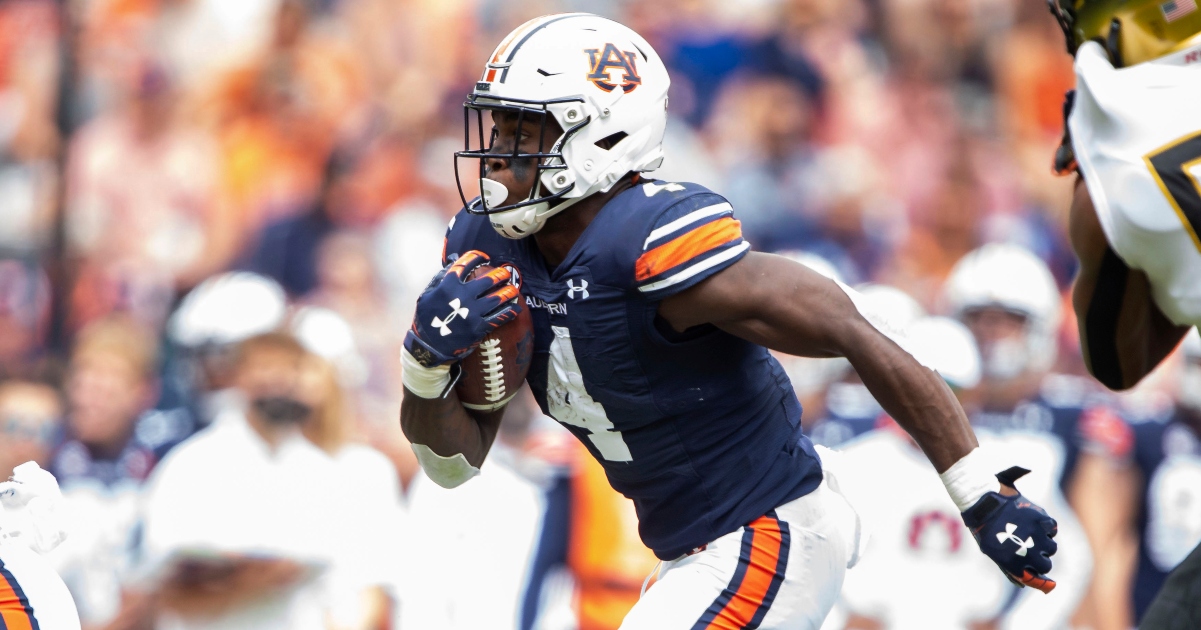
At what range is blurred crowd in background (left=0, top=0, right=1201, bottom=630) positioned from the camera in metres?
5.15

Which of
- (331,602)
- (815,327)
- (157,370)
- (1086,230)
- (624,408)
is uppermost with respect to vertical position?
(1086,230)

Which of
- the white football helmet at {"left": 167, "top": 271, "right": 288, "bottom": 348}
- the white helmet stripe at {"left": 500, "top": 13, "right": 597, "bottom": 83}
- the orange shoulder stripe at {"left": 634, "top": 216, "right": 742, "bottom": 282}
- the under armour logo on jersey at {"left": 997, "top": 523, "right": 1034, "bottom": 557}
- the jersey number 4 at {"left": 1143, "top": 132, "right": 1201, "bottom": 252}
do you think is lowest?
the white football helmet at {"left": 167, "top": 271, "right": 288, "bottom": 348}

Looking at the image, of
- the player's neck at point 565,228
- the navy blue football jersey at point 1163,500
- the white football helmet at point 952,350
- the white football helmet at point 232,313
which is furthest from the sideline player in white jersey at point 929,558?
the player's neck at point 565,228

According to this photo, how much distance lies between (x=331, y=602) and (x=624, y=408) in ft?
8.94

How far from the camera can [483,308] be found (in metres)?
2.79

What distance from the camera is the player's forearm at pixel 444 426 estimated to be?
3059mm

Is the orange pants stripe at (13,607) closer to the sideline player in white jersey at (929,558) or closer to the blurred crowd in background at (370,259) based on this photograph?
the blurred crowd in background at (370,259)

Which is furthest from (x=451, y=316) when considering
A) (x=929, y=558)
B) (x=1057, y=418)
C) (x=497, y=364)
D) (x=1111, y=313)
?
(x=1057, y=418)

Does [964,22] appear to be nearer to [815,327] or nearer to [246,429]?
[246,429]

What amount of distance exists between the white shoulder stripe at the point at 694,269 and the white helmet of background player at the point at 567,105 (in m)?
0.36

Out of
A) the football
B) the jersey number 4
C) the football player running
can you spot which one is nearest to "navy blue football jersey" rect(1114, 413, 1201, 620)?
the football player running

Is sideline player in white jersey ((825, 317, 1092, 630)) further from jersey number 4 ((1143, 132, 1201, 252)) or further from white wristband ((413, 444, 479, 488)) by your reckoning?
jersey number 4 ((1143, 132, 1201, 252))

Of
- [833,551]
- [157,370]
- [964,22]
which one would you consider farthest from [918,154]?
[833,551]

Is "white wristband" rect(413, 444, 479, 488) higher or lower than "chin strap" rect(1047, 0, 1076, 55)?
lower
